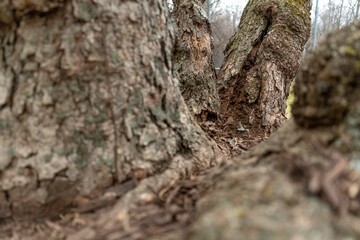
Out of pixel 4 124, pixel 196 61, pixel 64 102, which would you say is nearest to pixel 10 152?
pixel 4 124

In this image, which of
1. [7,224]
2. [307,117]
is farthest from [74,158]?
[307,117]

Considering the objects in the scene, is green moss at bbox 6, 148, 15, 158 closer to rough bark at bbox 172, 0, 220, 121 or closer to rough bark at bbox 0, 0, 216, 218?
rough bark at bbox 0, 0, 216, 218

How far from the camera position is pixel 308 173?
0.90 metres

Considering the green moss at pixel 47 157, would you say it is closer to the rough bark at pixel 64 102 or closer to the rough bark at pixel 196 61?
the rough bark at pixel 64 102

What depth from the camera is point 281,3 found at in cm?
271

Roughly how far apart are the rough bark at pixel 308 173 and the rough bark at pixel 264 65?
1.26m

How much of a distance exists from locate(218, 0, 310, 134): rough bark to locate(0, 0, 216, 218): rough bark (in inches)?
49.0

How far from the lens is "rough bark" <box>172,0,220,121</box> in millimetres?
2291

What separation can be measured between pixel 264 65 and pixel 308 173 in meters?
1.71

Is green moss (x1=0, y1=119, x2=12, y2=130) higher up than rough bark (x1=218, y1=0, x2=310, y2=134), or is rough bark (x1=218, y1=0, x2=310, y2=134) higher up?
rough bark (x1=218, y1=0, x2=310, y2=134)

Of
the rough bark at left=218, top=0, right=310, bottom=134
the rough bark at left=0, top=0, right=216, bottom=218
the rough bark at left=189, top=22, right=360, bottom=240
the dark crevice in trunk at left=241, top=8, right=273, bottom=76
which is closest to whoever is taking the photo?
the rough bark at left=189, top=22, right=360, bottom=240

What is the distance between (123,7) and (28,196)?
0.67 metres

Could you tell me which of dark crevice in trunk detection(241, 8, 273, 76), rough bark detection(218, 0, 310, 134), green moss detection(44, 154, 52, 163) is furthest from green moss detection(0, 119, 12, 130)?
dark crevice in trunk detection(241, 8, 273, 76)

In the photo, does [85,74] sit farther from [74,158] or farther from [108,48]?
[74,158]
